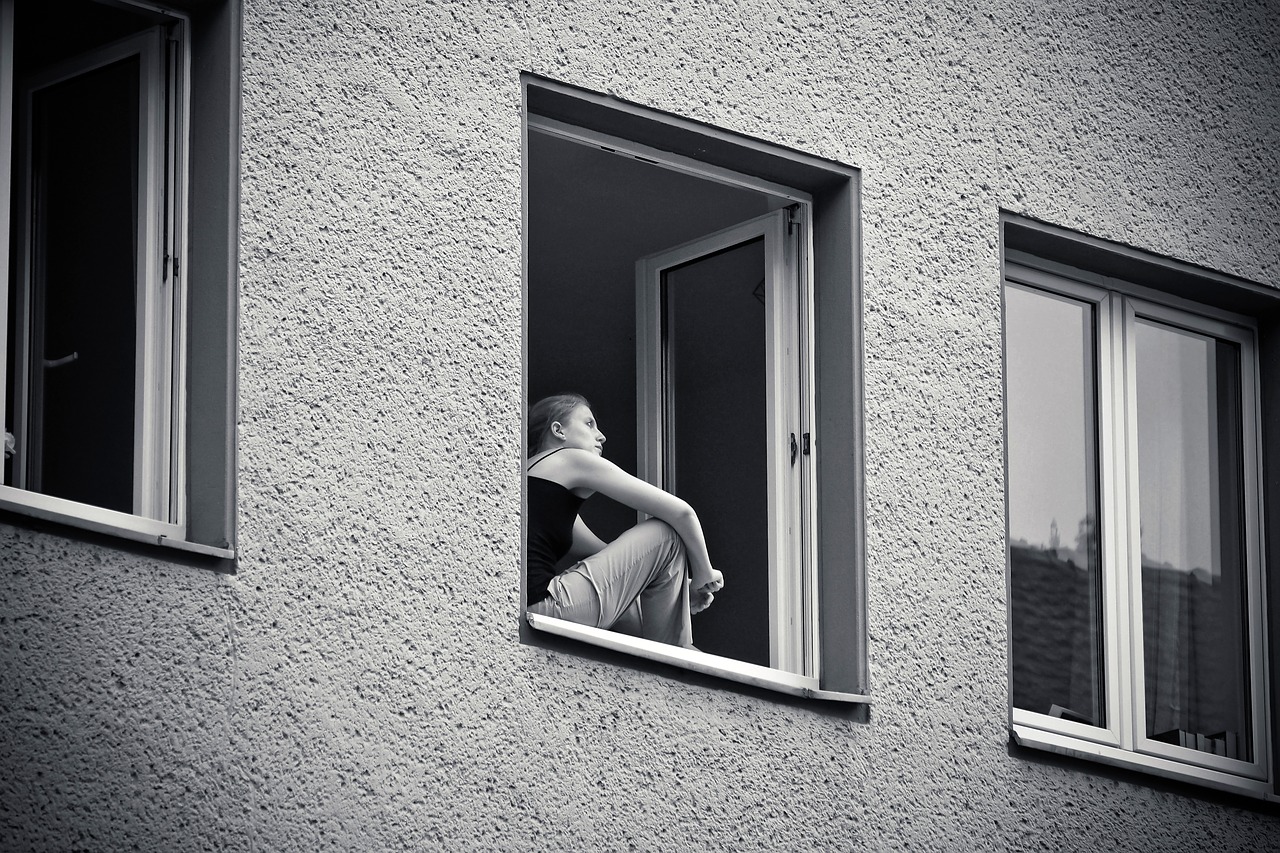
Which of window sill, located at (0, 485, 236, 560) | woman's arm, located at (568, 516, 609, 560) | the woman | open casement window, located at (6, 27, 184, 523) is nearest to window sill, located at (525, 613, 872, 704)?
the woman

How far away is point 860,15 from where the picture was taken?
602cm

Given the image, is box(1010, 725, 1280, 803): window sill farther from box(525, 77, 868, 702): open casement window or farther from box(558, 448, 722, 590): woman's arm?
box(558, 448, 722, 590): woman's arm

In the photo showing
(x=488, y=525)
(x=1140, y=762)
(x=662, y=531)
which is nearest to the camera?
(x=488, y=525)

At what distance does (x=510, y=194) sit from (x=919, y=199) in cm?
169

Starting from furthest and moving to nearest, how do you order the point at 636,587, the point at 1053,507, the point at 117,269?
the point at 1053,507 < the point at 636,587 < the point at 117,269

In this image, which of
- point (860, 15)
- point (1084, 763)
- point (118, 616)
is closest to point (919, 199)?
point (860, 15)

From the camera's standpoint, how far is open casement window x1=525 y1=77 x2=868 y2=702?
5.59 meters

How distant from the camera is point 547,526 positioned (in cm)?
567

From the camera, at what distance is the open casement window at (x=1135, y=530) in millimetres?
6445

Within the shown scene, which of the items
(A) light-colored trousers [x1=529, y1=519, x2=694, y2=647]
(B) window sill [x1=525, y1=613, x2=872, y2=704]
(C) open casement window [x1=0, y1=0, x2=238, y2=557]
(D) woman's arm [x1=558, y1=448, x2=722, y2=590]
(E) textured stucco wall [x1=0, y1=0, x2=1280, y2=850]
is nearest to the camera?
(E) textured stucco wall [x1=0, y1=0, x2=1280, y2=850]

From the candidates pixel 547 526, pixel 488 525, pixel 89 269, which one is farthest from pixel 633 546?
pixel 89 269

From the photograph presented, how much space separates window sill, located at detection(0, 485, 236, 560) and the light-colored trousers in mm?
1347

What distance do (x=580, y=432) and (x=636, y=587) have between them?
0.60 metres

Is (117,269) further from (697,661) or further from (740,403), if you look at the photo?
(740,403)
